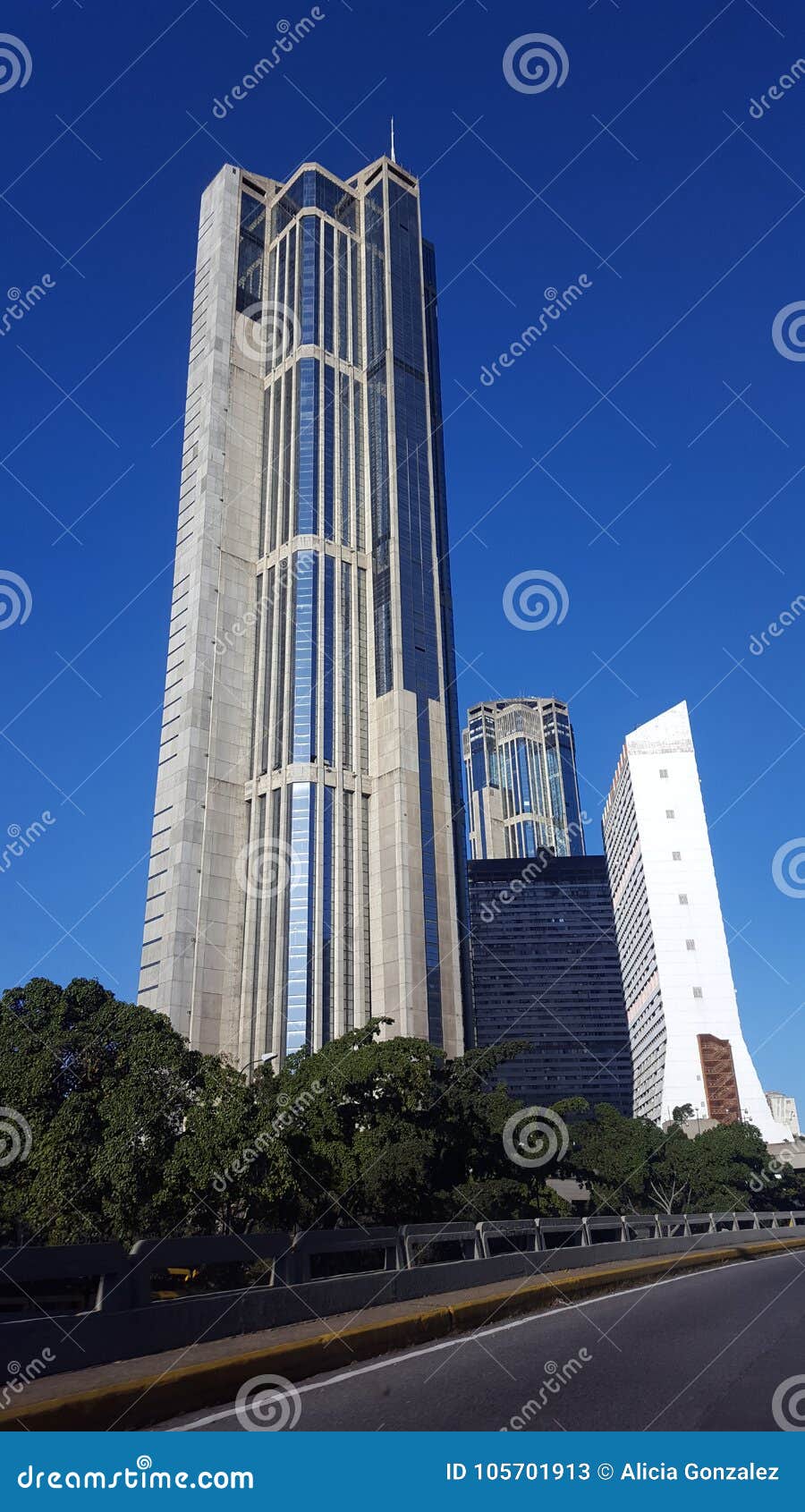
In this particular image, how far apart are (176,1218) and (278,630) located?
3612 inches

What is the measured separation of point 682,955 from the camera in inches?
6978

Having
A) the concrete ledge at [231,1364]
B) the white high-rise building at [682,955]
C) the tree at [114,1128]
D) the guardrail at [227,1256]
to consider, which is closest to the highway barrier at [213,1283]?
the guardrail at [227,1256]

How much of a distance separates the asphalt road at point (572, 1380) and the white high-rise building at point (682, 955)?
158 metres

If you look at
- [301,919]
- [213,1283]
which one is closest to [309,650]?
[301,919]

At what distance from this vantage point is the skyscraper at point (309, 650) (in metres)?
95.8

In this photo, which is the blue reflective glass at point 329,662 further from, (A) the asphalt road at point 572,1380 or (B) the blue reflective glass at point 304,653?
(A) the asphalt road at point 572,1380

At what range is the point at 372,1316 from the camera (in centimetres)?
1189

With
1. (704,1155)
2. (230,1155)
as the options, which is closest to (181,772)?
(704,1155)

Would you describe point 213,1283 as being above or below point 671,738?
below

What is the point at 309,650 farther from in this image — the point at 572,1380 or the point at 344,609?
the point at 572,1380

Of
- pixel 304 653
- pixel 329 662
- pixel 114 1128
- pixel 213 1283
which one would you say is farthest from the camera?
pixel 329 662

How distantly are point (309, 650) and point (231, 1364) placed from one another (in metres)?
99.2

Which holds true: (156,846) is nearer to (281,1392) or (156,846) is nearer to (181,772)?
(181,772)

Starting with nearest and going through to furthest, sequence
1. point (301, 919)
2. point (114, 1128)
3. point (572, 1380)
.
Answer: point (572, 1380) < point (114, 1128) < point (301, 919)
